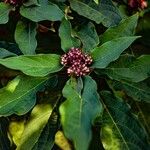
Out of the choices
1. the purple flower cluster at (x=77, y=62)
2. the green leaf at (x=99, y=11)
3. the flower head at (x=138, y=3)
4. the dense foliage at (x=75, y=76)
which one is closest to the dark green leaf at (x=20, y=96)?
the dense foliage at (x=75, y=76)

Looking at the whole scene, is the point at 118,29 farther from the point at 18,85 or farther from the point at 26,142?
the point at 26,142

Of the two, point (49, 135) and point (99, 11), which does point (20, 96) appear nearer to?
point (49, 135)

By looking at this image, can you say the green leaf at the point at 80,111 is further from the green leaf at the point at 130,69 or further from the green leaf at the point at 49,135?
the green leaf at the point at 49,135

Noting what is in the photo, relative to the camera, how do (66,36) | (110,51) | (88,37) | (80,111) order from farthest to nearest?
1. (88,37)
2. (66,36)
3. (110,51)
4. (80,111)

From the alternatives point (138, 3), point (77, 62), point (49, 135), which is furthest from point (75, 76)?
point (138, 3)

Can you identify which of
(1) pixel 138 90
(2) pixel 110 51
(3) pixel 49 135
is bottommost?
(3) pixel 49 135

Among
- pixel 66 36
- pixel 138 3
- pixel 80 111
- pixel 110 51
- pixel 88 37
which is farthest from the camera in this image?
pixel 138 3

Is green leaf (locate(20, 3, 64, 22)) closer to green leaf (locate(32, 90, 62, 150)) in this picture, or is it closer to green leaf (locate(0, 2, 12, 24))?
green leaf (locate(0, 2, 12, 24))

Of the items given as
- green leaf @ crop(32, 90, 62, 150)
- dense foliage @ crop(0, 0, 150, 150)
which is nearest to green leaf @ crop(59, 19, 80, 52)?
dense foliage @ crop(0, 0, 150, 150)
